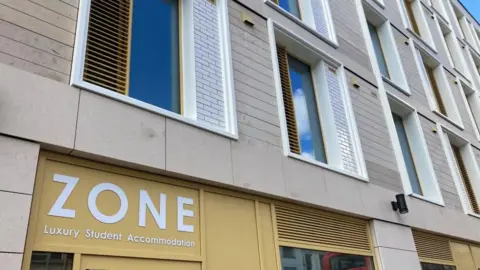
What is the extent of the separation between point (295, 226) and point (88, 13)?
402 centimetres

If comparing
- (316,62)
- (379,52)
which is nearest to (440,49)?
(379,52)

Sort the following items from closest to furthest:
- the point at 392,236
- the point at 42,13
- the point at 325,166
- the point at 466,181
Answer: the point at 42,13 < the point at 325,166 < the point at 392,236 < the point at 466,181

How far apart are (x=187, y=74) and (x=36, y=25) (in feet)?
6.91

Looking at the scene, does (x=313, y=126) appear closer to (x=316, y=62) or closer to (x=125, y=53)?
(x=316, y=62)

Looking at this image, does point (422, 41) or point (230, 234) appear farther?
point (422, 41)

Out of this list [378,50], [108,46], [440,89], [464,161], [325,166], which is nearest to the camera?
[108,46]

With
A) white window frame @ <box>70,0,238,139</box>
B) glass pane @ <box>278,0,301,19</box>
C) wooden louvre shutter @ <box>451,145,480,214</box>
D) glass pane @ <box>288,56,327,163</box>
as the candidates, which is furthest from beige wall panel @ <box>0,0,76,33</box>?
wooden louvre shutter @ <box>451,145,480,214</box>

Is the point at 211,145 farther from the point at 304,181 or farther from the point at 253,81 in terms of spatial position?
the point at 304,181

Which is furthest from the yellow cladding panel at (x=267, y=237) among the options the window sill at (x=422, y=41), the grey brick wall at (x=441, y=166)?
the window sill at (x=422, y=41)

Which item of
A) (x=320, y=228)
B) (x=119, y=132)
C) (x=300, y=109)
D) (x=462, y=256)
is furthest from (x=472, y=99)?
(x=119, y=132)

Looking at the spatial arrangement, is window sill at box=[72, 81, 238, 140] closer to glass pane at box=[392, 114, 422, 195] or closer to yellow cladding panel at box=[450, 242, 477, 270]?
glass pane at box=[392, 114, 422, 195]

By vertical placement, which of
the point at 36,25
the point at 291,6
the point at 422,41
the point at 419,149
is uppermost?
the point at 422,41

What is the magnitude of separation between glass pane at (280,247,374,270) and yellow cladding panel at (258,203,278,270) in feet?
0.72

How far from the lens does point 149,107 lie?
5.04 meters
